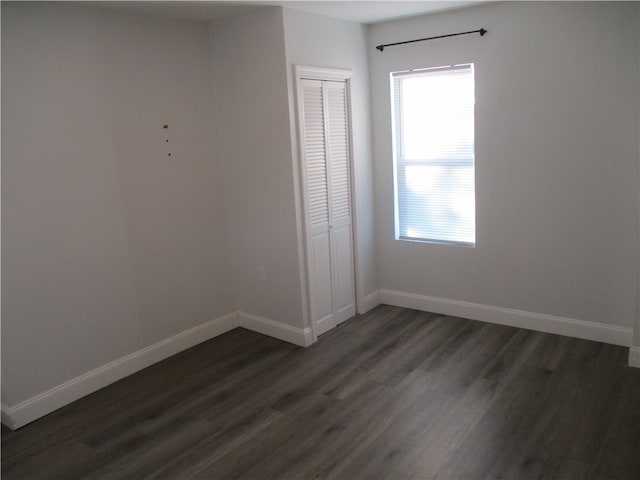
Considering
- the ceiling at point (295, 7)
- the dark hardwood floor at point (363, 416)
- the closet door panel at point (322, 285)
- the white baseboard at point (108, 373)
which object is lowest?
the dark hardwood floor at point (363, 416)

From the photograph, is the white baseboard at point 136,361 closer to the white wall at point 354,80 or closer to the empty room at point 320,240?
the empty room at point 320,240

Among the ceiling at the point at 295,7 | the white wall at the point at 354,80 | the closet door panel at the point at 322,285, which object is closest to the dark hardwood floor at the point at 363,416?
the closet door panel at the point at 322,285

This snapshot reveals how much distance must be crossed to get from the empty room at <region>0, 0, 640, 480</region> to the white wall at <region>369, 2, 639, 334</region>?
0.02 metres

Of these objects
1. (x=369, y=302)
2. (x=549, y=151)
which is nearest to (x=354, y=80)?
(x=549, y=151)

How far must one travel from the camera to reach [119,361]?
12.4ft

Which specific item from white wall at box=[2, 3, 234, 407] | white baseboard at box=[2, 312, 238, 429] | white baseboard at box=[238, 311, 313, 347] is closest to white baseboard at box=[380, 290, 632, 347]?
white baseboard at box=[238, 311, 313, 347]

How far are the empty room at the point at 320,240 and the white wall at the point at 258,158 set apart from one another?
0.07ft

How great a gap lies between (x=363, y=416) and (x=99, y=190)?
2.26 meters

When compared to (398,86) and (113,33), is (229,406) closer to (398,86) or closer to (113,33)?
(113,33)

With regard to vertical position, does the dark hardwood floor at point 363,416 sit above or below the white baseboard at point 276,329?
below

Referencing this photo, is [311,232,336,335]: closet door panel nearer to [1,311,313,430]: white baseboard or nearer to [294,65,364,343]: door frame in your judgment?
[294,65,364,343]: door frame

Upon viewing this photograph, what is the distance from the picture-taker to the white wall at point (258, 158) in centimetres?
390

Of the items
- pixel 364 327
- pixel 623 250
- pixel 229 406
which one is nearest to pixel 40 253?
pixel 229 406

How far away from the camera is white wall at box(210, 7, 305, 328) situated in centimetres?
390
